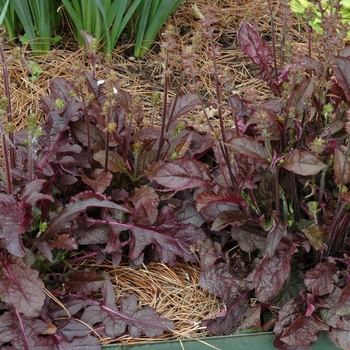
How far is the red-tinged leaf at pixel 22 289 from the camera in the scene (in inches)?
63.5

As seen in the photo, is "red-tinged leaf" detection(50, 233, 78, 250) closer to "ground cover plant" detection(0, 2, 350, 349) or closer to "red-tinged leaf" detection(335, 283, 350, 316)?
"ground cover plant" detection(0, 2, 350, 349)

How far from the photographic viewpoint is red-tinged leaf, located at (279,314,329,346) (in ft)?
5.61

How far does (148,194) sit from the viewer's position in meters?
1.95

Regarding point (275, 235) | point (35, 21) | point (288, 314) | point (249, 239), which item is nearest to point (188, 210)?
point (249, 239)

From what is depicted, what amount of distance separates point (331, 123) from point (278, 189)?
25 centimetres

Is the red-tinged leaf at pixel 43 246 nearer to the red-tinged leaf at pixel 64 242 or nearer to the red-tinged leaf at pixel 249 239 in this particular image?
the red-tinged leaf at pixel 64 242

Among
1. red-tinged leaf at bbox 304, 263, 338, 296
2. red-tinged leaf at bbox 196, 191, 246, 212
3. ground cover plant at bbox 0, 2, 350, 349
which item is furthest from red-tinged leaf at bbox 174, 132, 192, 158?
red-tinged leaf at bbox 304, 263, 338, 296

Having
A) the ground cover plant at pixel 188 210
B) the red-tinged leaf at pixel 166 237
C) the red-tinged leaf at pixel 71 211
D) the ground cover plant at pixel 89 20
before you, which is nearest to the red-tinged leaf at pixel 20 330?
the ground cover plant at pixel 188 210

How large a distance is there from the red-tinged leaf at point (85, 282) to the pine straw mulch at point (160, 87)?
0.33ft

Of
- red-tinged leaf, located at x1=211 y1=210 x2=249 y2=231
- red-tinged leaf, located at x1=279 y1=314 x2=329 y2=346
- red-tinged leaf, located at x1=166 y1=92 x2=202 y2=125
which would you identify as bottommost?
red-tinged leaf, located at x1=279 y1=314 x2=329 y2=346

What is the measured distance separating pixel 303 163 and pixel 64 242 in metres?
0.73

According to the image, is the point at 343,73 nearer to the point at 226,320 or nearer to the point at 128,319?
the point at 226,320

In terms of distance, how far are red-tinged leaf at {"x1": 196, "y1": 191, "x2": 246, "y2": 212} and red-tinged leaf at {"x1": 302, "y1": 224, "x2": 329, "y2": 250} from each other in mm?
208

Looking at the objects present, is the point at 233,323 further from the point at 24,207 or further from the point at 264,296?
the point at 24,207
